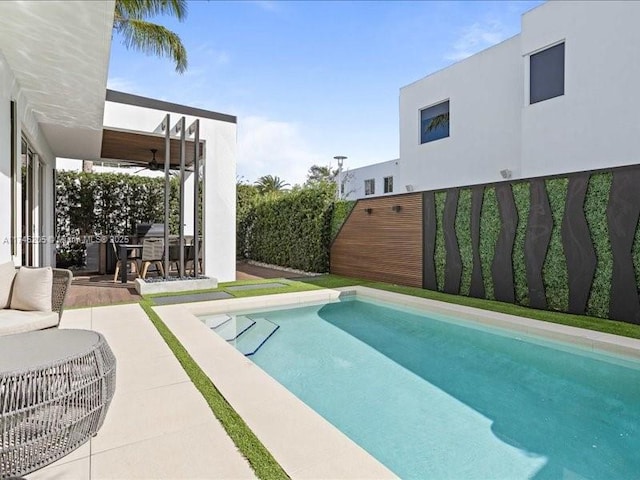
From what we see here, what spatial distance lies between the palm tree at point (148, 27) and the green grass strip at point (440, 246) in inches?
401

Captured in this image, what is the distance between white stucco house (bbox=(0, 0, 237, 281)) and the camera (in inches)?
180

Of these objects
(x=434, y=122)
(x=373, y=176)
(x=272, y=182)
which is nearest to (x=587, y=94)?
(x=434, y=122)

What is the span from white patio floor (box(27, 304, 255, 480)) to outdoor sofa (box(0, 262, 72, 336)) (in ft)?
3.28

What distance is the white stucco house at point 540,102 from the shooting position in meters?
9.19

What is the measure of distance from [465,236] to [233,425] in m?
6.99

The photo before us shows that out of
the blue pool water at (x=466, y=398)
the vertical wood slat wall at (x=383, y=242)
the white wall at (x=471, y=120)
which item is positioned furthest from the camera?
the white wall at (x=471, y=120)

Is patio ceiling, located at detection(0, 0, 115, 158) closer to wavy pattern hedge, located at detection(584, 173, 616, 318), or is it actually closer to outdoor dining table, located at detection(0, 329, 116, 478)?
outdoor dining table, located at detection(0, 329, 116, 478)

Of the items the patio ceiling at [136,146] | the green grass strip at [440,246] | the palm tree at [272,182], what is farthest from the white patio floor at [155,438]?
the palm tree at [272,182]

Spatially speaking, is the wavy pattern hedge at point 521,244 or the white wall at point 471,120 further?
the white wall at point 471,120

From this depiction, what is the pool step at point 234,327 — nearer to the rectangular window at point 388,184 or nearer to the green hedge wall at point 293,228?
the green hedge wall at point 293,228

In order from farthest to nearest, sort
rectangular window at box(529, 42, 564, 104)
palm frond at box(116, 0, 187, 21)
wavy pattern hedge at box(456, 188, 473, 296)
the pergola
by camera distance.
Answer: palm frond at box(116, 0, 187, 21), rectangular window at box(529, 42, 564, 104), the pergola, wavy pattern hedge at box(456, 188, 473, 296)

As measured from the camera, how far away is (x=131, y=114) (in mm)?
9367

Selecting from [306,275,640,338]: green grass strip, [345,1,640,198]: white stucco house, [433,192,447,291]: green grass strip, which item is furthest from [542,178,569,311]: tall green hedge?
[345,1,640,198]: white stucco house

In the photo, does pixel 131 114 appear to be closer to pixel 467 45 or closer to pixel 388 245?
pixel 388 245
